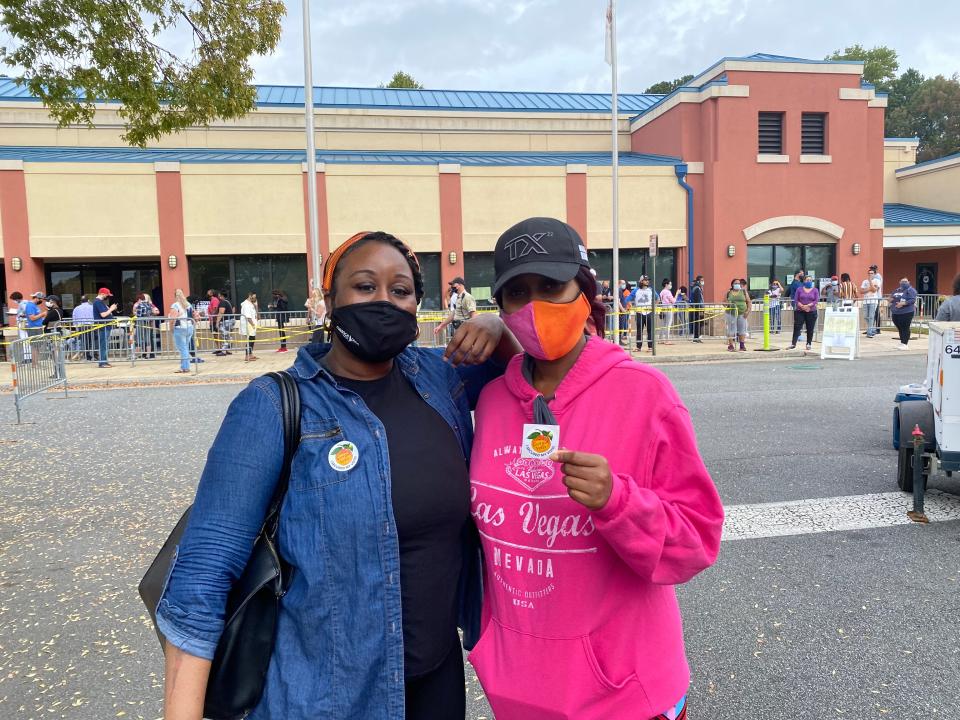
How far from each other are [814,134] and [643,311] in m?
12.5

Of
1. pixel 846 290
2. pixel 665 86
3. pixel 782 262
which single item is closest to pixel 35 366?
pixel 846 290

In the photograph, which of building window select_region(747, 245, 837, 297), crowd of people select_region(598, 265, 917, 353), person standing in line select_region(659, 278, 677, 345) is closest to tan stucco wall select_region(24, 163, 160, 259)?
crowd of people select_region(598, 265, 917, 353)

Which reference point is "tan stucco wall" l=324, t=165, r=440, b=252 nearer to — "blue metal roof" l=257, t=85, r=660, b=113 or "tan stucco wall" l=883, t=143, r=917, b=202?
"blue metal roof" l=257, t=85, r=660, b=113

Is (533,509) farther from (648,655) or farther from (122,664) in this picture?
(122,664)

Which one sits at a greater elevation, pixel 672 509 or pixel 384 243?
pixel 384 243

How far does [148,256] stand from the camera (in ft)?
75.8

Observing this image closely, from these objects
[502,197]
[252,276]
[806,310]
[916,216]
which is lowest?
[806,310]

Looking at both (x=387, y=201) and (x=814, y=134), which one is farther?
(x=814, y=134)

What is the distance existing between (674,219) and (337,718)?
26.1 meters

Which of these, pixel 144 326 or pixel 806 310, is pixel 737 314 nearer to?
pixel 806 310

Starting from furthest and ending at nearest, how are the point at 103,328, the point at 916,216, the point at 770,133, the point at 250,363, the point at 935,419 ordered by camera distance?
1. the point at 916,216
2. the point at 770,133
3. the point at 250,363
4. the point at 103,328
5. the point at 935,419

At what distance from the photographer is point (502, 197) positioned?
2491 cm

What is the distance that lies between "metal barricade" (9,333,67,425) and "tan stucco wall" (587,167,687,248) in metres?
17.5

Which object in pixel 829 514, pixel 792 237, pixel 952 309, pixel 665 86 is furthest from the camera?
pixel 665 86
